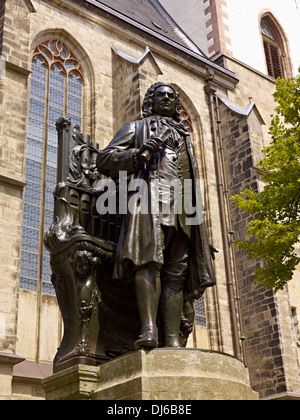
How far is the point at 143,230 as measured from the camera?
3.93 m

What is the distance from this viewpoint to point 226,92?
62.2ft

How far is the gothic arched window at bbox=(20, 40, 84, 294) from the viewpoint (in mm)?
11922

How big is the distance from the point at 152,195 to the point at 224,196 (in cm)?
1283

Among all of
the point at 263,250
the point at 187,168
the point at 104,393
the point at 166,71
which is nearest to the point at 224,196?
the point at 166,71

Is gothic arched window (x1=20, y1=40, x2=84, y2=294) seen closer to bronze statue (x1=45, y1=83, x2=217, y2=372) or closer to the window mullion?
the window mullion

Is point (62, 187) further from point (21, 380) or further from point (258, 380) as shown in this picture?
point (258, 380)

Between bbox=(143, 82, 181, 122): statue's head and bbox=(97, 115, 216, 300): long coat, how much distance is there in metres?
0.10

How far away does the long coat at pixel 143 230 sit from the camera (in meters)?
3.85

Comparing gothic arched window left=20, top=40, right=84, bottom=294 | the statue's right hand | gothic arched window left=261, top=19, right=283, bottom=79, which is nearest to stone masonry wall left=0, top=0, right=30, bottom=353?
gothic arched window left=20, top=40, right=84, bottom=294

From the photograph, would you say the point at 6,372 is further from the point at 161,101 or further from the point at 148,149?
the point at 148,149

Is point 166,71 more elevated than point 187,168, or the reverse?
point 166,71

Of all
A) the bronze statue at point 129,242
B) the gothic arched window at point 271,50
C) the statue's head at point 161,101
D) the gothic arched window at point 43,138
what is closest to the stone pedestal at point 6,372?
the gothic arched window at point 43,138

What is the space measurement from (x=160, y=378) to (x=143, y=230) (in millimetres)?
1055

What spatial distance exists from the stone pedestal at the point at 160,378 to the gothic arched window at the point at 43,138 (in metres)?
8.28
